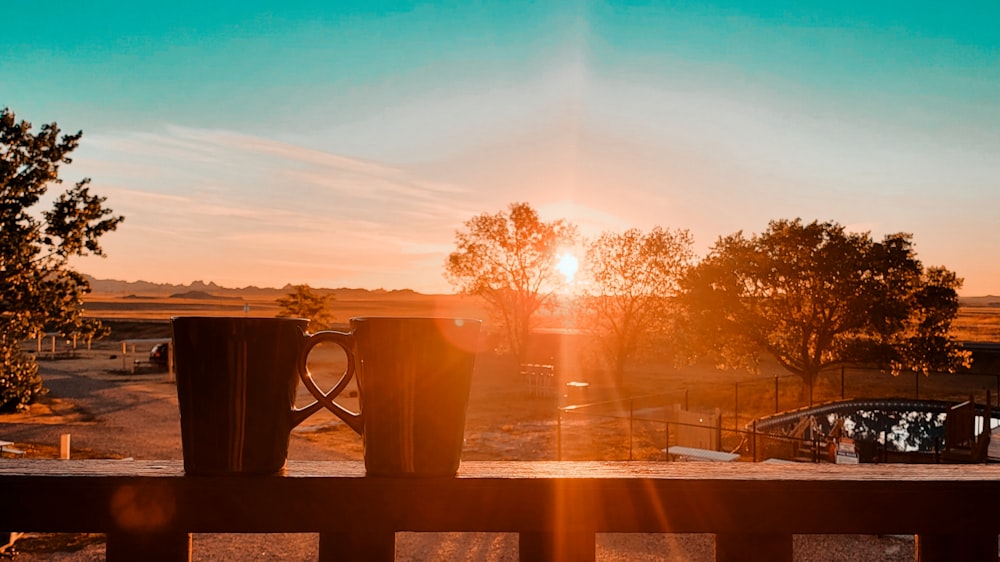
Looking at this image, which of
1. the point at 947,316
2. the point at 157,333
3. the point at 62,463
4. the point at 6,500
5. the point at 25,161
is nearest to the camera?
the point at 6,500

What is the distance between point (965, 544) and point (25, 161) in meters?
22.2

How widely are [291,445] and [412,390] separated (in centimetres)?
2298

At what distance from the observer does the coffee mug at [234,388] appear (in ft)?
4.00

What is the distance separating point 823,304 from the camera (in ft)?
113

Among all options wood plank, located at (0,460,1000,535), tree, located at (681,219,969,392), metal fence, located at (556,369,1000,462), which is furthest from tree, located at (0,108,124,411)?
tree, located at (681,219,969,392)

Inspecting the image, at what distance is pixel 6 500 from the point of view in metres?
1.17

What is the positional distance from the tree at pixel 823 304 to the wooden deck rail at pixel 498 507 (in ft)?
116

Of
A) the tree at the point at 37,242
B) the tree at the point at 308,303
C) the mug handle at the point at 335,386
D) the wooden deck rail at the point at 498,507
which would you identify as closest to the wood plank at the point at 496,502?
the wooden deck rail at the point at 498,507

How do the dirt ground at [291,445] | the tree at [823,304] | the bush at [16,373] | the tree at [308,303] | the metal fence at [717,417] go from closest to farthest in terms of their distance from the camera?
1. the dirt ground at [291,445]
2. the bush at [16,373]
3. the metal fence at [717,417]
4. the tree at [823,304]
5. the tree at [308,303]

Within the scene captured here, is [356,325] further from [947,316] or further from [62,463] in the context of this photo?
[947,316]

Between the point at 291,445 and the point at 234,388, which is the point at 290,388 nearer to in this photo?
the point at 234,388

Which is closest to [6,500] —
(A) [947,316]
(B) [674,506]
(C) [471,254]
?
(B) [674,506]

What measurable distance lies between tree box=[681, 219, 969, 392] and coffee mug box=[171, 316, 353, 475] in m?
35.7

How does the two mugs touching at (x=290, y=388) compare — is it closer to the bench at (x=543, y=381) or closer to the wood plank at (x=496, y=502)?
the wood plank at (x=496, y=502)
